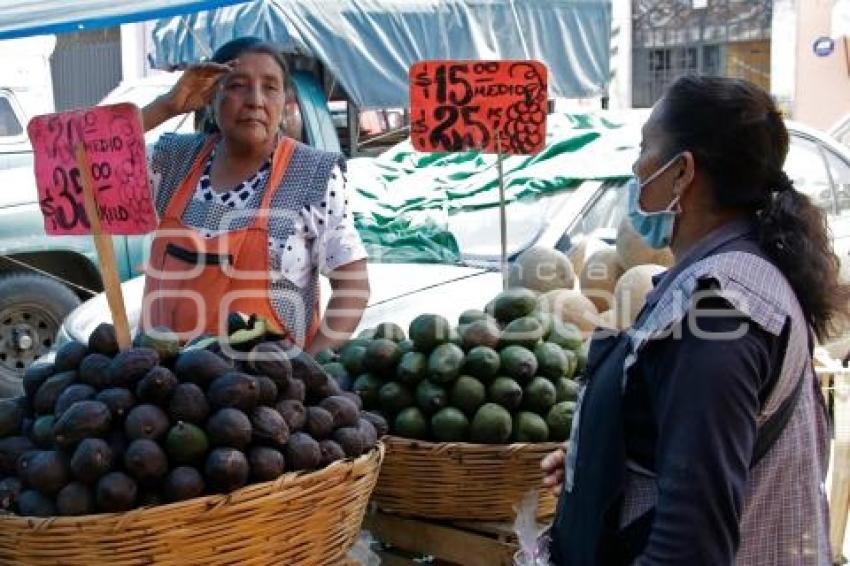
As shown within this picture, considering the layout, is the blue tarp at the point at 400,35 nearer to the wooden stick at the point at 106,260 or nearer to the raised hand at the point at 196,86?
the raised hand at the point at 196,86

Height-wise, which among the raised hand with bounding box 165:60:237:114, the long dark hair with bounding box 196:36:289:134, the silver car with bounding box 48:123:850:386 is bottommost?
the silver car with bounding box 48:123:850:386

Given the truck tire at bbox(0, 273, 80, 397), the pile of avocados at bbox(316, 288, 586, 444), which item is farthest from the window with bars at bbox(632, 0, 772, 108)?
the pile of avocados at bbox(316, 288, 586, 444)

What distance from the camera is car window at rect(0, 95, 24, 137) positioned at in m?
6.85

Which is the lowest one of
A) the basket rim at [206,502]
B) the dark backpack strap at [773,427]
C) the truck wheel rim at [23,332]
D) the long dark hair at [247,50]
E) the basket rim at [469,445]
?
the truck wheel rim at [23,332]

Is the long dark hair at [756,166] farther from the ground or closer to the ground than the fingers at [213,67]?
closer to the ground

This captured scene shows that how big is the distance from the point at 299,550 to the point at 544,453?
65cm

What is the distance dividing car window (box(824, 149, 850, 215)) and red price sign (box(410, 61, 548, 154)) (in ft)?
8.70

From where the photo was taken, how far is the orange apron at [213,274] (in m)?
2.38

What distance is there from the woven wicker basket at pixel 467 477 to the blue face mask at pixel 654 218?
61cm

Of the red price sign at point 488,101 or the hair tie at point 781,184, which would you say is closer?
the hair tie at point 781,184

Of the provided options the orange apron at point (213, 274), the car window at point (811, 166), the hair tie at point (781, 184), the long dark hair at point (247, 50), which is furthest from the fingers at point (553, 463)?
the car window at point (811, 166)

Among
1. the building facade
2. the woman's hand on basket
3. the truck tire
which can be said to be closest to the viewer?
the woman's hand on basket

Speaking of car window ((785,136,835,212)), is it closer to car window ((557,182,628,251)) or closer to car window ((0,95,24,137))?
car window ((557,182,628,251))

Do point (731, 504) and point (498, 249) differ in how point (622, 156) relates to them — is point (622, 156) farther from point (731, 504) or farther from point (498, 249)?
point (731, 504)
